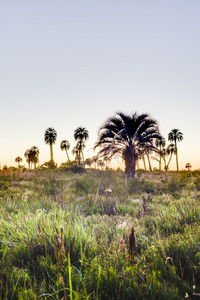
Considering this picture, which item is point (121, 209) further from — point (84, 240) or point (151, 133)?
point (151, 133)

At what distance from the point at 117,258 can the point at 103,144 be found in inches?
747

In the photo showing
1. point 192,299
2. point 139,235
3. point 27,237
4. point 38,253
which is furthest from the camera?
point 139,235

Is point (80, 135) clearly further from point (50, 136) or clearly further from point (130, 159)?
point (130, 159)

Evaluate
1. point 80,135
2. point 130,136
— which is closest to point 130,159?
point 130,136

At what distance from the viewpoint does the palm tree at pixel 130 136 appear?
70.0 ft

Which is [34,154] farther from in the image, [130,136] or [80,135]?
[130,136]

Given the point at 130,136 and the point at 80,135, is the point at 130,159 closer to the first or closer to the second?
the point at 130,136

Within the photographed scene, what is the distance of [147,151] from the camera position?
→ 848 inches

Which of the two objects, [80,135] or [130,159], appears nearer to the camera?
[130,159]

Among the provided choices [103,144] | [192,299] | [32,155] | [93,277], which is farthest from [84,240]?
[32,155]

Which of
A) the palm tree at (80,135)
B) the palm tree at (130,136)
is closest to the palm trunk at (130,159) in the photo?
the palm tree at (130,136)

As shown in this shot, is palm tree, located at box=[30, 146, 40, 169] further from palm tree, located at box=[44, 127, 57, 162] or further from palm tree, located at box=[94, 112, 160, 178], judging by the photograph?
palm tree, located at box=[94, 112, 160, 178]

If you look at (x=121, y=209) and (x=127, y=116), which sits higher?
(x=127, y=116)

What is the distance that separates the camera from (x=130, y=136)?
21.7 metres
